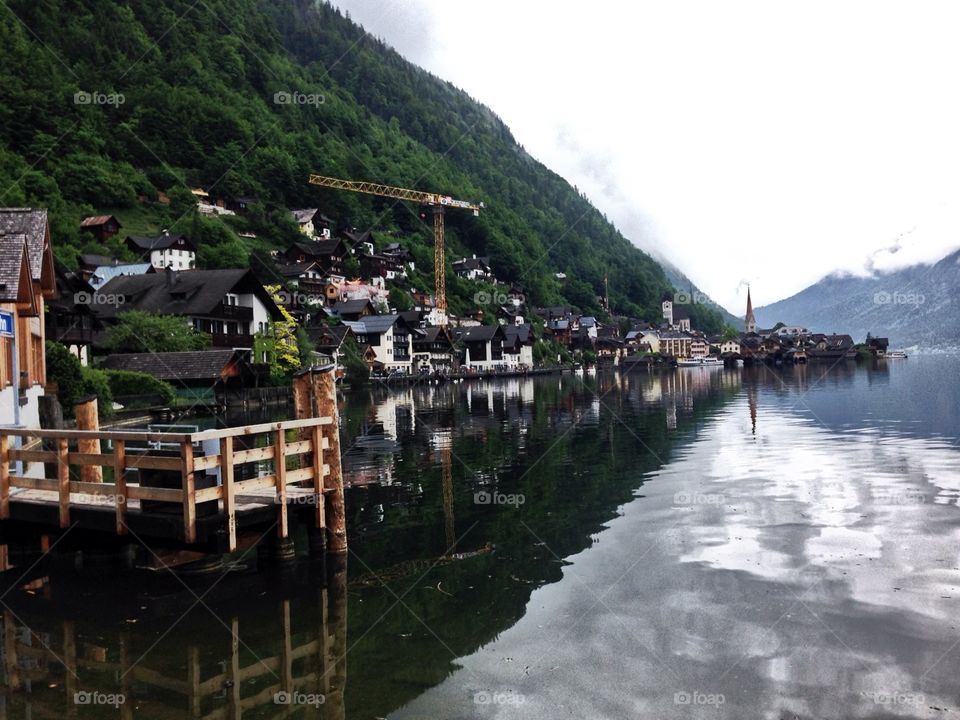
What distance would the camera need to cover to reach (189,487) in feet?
45.9

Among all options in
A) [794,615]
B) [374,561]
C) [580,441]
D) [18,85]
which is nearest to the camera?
[794,615]

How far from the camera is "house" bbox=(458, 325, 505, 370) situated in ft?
493

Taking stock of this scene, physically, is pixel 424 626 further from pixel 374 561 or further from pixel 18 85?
pixel 18 85

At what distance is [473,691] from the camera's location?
33.6ft

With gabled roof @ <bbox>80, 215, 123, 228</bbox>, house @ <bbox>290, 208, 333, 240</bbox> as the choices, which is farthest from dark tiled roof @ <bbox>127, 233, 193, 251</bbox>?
house @ <bbox>290, 208, 333, 240</bbox>

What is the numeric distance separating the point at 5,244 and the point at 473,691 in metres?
20.5

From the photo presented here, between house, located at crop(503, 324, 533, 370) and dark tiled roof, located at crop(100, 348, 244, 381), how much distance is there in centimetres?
9671

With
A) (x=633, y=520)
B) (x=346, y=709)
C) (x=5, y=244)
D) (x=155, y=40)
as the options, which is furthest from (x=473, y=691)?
(x=155, y=40)

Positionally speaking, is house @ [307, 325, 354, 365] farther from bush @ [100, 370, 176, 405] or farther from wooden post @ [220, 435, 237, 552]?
wooden post @ [220, 435, 237, 552]

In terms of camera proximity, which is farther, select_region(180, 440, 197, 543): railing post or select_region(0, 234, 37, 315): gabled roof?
select_region(0, 234, 37, 315): gabled roof

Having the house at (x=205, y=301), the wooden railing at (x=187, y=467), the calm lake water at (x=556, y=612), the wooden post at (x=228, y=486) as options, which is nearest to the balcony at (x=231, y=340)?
the house at (x=205, y=301)

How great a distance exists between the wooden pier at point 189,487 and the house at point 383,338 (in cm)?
10279

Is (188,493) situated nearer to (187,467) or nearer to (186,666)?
(187,467)

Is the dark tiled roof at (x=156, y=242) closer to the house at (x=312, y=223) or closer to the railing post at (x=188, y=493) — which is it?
the house at (x=312, y=223)
